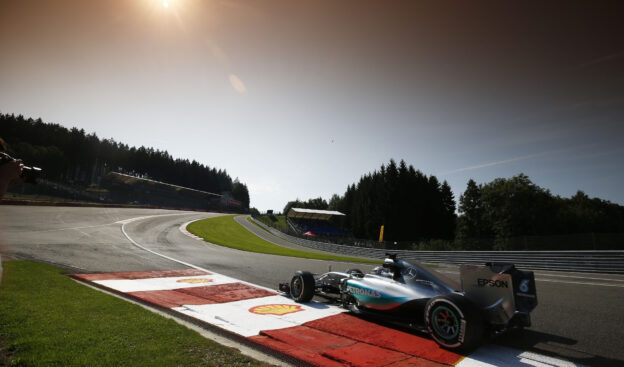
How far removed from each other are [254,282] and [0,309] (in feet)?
20.3

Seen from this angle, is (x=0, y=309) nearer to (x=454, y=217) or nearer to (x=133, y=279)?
(x=133, y=279)

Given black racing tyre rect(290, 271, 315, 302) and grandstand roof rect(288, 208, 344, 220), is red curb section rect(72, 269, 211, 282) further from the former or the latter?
grandstand roof rect(288, 208, 344, 220)

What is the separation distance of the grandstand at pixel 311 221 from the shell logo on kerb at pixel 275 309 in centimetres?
5408

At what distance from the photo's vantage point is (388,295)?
5.71 meters

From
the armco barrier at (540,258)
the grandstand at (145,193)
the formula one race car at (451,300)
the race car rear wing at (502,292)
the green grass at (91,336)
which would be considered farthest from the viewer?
the grandstand at (145,193)

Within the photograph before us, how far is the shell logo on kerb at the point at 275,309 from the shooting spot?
6566 millimetres

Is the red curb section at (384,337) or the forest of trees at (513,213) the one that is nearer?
the red curb section at (384,337)

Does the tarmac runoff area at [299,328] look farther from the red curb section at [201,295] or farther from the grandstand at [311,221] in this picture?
the grandstand at [311,221]

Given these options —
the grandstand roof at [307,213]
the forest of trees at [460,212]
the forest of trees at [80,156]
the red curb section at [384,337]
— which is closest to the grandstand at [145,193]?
the forest of trees at [80,156]

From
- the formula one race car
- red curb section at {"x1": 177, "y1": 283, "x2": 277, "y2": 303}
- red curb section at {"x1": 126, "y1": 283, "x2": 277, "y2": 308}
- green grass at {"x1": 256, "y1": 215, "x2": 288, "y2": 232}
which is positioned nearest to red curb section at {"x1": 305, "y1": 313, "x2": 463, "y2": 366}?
the formula one race car

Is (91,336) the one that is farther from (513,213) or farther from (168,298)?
(513,213)

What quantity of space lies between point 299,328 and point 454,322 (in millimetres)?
2714

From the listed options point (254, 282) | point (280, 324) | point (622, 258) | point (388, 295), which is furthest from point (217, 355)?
point (622, 258)

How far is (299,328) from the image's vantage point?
555 centimetres
